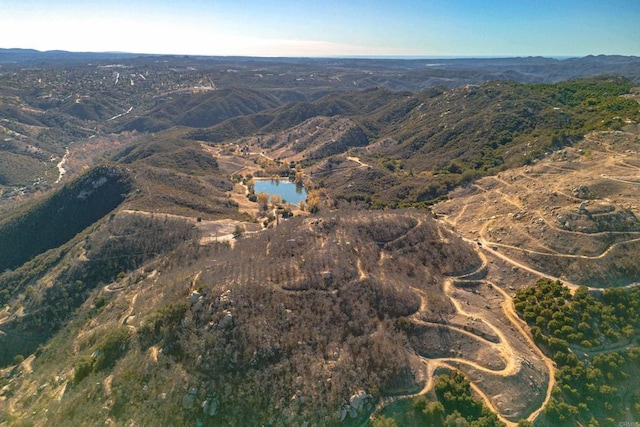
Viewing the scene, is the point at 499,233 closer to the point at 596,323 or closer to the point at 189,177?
the point at 596,323

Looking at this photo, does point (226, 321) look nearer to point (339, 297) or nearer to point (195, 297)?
point (195, 297)

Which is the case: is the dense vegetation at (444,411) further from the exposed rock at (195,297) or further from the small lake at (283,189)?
the small lake at (283,189)

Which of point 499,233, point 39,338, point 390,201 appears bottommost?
point 39,338

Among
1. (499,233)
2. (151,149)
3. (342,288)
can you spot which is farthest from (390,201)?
(151,149)

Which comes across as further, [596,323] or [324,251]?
[324,251]

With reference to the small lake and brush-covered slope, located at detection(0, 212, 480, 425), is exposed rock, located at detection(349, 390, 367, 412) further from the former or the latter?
the small lake

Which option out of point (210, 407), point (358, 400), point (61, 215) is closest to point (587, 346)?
point (358, 400)

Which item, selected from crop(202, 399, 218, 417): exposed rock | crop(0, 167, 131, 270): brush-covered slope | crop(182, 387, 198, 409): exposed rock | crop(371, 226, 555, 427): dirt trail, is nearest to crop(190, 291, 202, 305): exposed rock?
crop(182, 387, 198, 409): exposed rock
